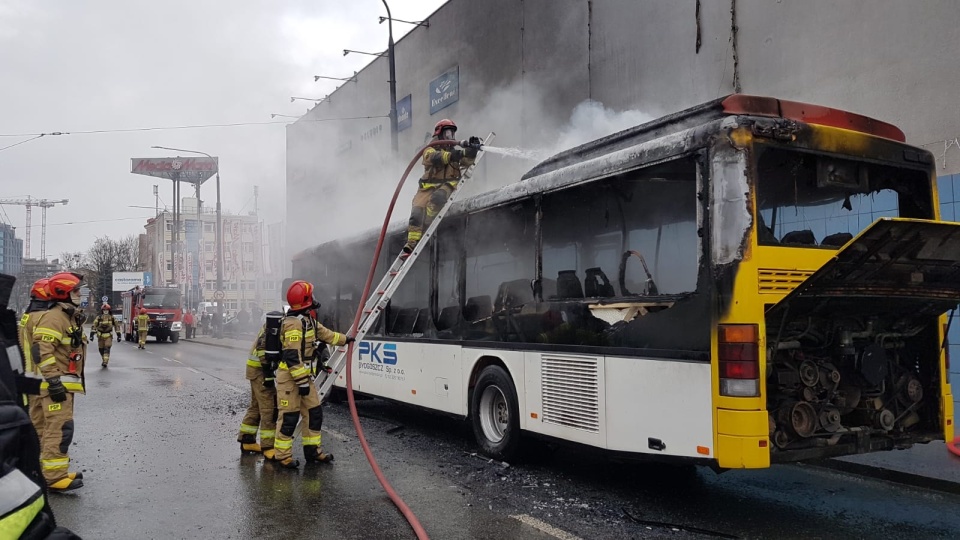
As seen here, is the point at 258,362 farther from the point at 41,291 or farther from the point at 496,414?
the point at 496,414

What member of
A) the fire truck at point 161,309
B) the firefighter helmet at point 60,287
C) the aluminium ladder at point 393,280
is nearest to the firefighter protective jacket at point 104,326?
the aluminium ladder at point 393,280

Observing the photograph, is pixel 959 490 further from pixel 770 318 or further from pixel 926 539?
pixel 770 318

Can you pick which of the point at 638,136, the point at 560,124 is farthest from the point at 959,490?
the point at 560,124

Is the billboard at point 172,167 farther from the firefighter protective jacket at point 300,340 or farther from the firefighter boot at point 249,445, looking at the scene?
the firefighter protective jacket at point 300,340

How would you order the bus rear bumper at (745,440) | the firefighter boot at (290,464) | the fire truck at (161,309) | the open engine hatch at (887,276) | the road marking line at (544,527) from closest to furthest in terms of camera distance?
the open engine hatch at (887,276)
the bus rear bumper at (745,440)
the road marking line at (544,527)
the firefighter boot at (290,464)
the fire truck at (161,309)

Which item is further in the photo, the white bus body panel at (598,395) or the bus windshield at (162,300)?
the bus windshield at (162,300)

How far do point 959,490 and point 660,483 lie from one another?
2.20m

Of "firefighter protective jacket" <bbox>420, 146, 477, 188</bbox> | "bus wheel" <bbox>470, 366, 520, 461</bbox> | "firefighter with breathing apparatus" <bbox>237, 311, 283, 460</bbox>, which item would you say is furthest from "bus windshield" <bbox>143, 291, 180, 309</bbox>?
"bus wheel" <bbox>470, 366, 520, 461</bbox>

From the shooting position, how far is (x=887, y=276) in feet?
14.6

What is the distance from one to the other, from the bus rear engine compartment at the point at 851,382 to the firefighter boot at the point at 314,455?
12.9 feet

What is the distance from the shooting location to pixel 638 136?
5598 mm

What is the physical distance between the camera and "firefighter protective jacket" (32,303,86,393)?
5.80 metres

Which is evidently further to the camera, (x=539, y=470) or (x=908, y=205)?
(x=539, y=470)

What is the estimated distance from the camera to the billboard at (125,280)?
168ft
